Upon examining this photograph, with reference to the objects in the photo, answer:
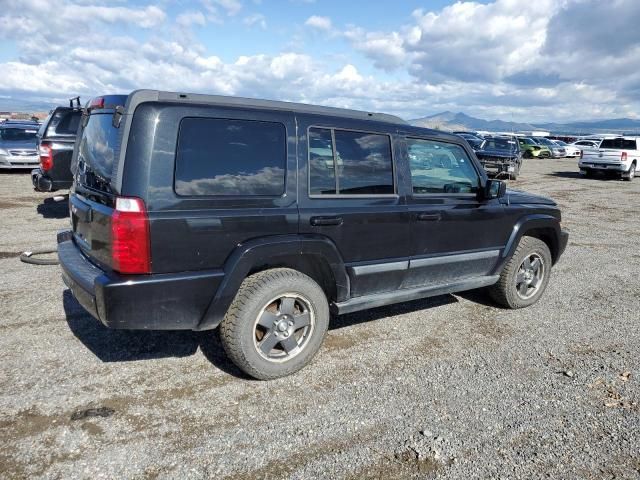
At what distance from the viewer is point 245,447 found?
2705mm

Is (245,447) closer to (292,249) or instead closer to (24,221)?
(292,249)

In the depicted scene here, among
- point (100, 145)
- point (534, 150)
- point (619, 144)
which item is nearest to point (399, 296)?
point (100, 145)

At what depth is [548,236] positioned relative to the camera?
17.1ft

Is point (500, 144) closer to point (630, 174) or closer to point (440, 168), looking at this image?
point (630, 174)

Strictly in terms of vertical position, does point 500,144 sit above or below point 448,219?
above

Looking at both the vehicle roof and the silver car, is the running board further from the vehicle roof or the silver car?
the silver car

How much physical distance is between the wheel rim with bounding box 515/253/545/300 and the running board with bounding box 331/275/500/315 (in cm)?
42

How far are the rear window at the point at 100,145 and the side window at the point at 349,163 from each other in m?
1.32

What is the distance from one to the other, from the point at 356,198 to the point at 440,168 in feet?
3.42

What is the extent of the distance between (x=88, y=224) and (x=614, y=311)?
5.19 meters

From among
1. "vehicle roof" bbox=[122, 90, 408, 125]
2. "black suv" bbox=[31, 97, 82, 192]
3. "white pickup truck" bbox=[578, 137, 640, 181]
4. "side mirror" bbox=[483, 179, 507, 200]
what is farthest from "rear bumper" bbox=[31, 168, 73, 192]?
"white pickup truck" bbox=[578, 137, 640, 181]

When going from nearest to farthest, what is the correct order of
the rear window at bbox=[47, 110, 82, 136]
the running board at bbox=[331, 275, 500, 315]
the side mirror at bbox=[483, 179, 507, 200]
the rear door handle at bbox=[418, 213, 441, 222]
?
the running board at bbox=[331, 275, 500, 315], the rear door handle at bbox=[418, 213, 441, 222], the side mirror at bbox=[483, 179, 507, 200], the rear window at bbox=[47, 110, 82, 136]

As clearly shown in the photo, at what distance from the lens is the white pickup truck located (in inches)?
782

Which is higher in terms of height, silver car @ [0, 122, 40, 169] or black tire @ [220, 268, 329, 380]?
silver car @ [0, 122, 40, 169]
